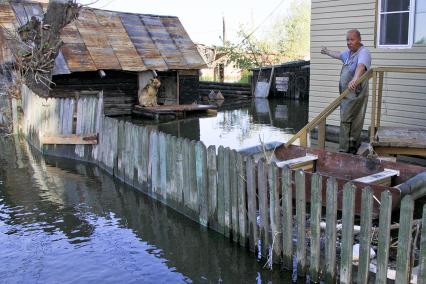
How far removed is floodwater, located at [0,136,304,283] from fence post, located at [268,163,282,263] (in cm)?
26

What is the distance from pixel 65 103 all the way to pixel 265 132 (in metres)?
6.92

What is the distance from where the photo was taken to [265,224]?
19.0ft

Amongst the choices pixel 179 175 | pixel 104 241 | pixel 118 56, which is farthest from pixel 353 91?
pixel 118 56

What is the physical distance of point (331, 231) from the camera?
4945mm

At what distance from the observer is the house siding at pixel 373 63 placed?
10.6 metres

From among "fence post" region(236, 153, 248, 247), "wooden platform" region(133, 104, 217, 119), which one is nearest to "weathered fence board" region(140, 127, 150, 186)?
"fence post" region(236, 153, 248, 247)

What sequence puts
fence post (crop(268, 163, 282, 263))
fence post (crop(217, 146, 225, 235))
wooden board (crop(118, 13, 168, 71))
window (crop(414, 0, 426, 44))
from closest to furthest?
fence post (crop(268, 163, 282, 263)) < fence post (crop(217, 146, 225, 235)) < window (crop(414, 0, 426, 44)) < wooden board (crop(118, 13, 168, 71))

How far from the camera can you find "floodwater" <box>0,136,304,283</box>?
5809 millimetres

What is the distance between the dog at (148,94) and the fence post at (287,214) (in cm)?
1514

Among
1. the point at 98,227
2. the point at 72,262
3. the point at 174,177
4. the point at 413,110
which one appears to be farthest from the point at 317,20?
the point at 72,262

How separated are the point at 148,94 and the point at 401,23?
1191 cm

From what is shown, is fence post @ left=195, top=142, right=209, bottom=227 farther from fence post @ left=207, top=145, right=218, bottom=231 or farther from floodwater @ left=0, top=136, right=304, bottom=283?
floodwater @ left=0, top=136, right=304, bottom=283

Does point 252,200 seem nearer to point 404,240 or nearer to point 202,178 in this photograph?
point 202,178

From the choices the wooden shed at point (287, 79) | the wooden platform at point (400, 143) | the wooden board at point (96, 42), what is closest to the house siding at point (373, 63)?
the wooden platform at point (400, 143)
